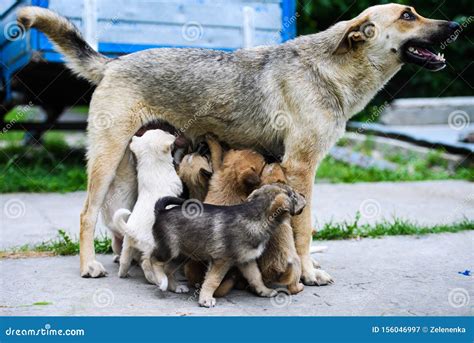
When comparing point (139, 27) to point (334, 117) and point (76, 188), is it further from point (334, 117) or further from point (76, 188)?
point (334, 117)

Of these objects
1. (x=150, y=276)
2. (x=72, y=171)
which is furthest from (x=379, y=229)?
(x=72, y=171)

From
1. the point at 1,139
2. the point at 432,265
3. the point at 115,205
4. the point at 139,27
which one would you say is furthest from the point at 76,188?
the point at 1,139

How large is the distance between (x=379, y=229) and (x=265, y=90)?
1.96 m

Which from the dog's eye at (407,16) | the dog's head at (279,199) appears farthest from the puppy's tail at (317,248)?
the dog's eye at (407,16)

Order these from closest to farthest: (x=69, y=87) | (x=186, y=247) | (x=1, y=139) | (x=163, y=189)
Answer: (x=186, y=247), (x=163, y=189), (x=69, y=87), (x=1, y=139)

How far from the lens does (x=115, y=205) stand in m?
5.27

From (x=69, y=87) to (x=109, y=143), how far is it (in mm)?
5922

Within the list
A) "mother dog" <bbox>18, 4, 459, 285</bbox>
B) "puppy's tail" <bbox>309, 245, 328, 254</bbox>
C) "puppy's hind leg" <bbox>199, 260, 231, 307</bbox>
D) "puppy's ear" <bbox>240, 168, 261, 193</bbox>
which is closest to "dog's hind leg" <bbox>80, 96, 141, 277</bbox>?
"mother dog" <bbox>18, 4, 459, 285</bbox>

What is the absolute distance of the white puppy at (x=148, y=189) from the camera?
4.57 m

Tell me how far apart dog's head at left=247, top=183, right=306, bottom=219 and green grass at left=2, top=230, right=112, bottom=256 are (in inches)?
71.0

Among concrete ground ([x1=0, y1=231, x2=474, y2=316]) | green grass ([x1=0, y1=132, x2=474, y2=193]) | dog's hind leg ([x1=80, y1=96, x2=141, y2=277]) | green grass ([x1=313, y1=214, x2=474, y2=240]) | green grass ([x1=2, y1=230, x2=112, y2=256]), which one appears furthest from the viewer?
green grass ([x1=0, y1=132, x2=474, y2=193])

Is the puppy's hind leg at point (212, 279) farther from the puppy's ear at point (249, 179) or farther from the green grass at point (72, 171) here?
the green grass at point (72, 171)

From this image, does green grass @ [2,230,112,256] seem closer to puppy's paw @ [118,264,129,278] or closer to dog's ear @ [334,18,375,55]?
puppy's paw @ [118,264,129,278]

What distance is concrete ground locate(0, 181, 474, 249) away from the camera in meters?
6.66
